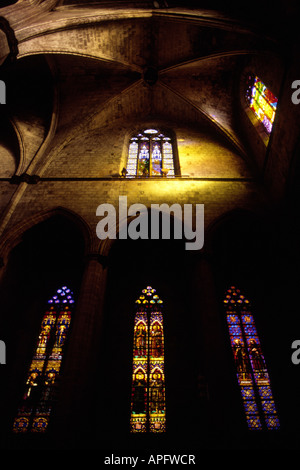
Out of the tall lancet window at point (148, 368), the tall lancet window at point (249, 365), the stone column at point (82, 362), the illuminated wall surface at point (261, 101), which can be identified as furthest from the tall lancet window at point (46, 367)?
the illuminated wall surface at point (261, 101)

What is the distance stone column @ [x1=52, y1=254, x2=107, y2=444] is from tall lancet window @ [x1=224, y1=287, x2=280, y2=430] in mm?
3553

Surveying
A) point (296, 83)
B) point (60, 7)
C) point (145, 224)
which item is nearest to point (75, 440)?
point (145, 224)

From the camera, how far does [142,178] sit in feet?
29.6

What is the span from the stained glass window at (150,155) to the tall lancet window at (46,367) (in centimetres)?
464

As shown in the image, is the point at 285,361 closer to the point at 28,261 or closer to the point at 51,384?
the point at 51,384

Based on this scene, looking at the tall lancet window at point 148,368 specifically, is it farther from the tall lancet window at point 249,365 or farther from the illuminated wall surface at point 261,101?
the illuminated wall surface at point 261,101

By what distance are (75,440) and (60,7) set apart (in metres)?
10.7

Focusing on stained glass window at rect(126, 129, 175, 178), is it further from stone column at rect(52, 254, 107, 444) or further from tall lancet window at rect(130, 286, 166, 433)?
stone column at rect(52, 254, 107, 444)

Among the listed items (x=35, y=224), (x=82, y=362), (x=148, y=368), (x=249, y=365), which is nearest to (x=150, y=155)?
(x=35, y=224)

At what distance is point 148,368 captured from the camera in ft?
23.2

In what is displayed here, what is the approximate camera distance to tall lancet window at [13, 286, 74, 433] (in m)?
6.38

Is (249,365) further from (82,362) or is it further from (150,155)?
(150,155)

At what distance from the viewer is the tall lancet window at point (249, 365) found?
6340mm

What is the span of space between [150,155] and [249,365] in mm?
7529
